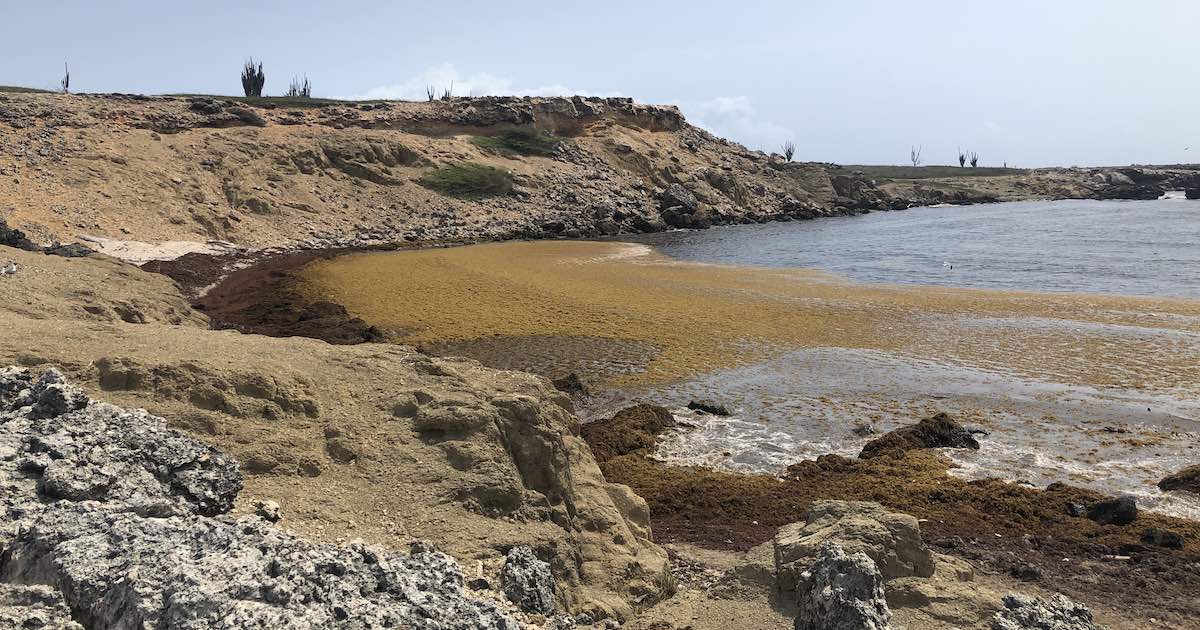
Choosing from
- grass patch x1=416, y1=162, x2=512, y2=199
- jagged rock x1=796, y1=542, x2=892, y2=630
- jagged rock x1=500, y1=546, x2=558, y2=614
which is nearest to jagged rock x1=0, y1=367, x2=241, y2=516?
jagged rock x1=500, y1=546, x2=558, y2=614

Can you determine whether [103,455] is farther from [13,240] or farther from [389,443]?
[13,240]

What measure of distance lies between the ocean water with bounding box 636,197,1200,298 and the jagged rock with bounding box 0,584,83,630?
1182 inches

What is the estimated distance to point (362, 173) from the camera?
4609 centimetres

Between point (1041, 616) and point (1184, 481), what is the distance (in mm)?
6586

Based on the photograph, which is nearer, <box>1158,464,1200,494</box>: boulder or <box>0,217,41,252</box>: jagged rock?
<box>1158,464,1200,494</box>: boulder

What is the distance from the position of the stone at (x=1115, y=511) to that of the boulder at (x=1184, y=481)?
1.17 m

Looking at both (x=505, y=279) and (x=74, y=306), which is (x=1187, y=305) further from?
(x=74, y=306)

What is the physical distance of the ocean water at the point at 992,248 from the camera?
3083 cm

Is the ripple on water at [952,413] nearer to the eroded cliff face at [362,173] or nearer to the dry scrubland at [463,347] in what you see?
the dry scrubland at [463,347]

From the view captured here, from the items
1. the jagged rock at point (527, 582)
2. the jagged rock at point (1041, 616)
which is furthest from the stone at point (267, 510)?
the jagged rock at point (1041, 616)

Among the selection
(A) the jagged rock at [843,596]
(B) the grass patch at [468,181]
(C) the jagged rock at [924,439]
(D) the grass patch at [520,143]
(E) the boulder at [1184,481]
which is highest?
(D) the grass patch at [520,143]

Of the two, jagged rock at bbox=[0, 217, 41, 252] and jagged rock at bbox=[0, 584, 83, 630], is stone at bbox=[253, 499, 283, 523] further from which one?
jagged rock at bbox=[0, 217, 41, 252]

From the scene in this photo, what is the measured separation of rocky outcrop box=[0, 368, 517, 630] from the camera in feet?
12.9

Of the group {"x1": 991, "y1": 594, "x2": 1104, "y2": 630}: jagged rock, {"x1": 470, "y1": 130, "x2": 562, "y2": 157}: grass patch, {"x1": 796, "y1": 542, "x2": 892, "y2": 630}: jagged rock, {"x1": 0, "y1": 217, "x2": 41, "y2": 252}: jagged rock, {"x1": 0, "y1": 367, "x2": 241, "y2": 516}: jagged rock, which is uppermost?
{"x1": 470, "y1": 130, "x2": 562, "y2": 157}: grass patch
